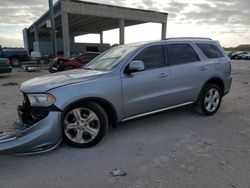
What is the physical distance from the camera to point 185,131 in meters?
4.16

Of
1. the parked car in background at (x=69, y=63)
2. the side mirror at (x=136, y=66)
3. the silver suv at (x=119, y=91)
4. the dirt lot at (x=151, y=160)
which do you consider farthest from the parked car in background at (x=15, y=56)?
the side mirror at (x=136, y=66)

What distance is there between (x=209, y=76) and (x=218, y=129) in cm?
125

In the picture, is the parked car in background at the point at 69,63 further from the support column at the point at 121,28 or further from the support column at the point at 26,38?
the support column at the point at 26,38

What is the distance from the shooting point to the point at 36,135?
3.02 m

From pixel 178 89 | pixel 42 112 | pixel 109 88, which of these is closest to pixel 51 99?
pixel 42 112

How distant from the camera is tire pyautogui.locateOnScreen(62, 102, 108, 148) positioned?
133 inches

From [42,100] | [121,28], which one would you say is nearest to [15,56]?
[121,28]

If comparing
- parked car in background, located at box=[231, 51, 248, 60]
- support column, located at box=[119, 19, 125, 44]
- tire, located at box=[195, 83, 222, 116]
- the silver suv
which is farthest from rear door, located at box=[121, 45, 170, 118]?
parked car in background, located at box=[231, 51, 248, 60]

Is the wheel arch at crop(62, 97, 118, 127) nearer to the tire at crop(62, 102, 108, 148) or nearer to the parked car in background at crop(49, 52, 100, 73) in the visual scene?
the tire at crop(62, 102, 108, 148)

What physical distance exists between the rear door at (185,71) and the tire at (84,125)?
165cm

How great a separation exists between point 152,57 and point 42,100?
→ 7.17 feet

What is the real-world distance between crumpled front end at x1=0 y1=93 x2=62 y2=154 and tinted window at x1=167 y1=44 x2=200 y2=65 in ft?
8.29

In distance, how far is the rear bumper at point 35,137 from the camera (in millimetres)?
2926

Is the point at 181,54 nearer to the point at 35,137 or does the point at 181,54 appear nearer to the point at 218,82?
the point at 218,82
